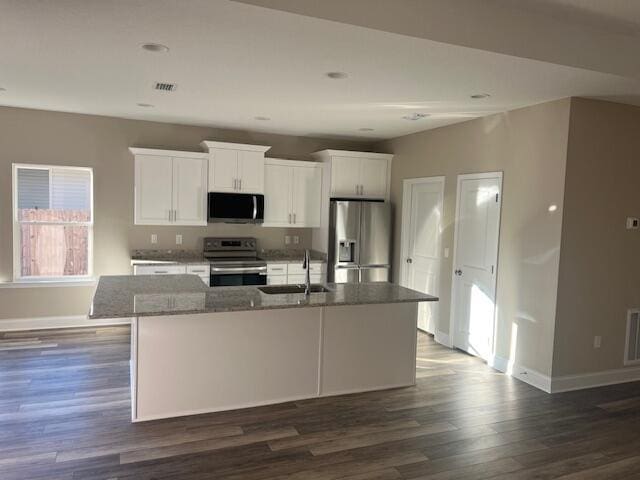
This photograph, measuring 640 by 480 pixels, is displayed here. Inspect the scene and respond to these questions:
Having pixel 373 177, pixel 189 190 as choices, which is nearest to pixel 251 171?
pixel 189 190

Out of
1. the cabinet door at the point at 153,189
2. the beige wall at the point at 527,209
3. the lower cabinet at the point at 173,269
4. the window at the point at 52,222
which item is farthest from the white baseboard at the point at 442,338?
the window at the point at 52,222

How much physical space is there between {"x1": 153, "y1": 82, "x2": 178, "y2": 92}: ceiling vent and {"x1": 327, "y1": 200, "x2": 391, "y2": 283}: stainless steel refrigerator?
268cm

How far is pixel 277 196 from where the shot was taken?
6.52 meters

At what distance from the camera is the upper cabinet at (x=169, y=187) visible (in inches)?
228

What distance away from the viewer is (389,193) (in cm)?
676

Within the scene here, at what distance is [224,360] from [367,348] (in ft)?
4.05

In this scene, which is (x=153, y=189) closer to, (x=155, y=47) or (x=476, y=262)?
(x=155, y=47)

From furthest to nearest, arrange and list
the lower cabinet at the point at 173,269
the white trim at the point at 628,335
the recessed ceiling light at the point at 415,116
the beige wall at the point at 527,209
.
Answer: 1. the lower cabinet at the point at 173,269
2. the recessed ceiling light at the point at 415,116
3. the white trim at the point at 628,335
4. the beige wall at the point at 527,209

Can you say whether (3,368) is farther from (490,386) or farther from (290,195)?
(490,386)

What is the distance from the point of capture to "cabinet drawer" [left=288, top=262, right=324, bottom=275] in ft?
20.7

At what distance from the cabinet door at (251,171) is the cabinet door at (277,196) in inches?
6.1

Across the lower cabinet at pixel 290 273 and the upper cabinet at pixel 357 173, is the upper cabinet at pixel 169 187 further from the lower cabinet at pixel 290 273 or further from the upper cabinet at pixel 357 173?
the upper cabinet at pixel 357 173

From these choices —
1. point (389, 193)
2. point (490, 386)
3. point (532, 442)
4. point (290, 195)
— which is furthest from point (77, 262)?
point (532, 442)

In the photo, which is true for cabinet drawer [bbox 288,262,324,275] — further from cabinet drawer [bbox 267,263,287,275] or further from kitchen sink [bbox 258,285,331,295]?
kitchen sink [bbox 258,285,331,295]
